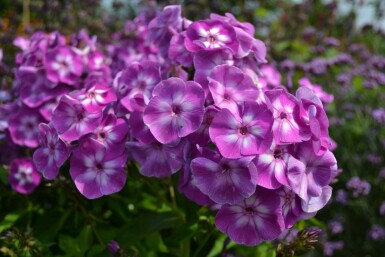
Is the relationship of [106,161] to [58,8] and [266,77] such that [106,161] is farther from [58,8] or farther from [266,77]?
[58,8]

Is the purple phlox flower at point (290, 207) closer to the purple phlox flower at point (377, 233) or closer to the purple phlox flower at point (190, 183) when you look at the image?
the purple phlox flower at point (190, 183)

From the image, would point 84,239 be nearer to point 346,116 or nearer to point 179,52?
point 179,52

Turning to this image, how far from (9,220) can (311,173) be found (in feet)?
3.73

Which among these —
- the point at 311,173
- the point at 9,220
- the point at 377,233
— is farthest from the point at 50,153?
the point at 377,233

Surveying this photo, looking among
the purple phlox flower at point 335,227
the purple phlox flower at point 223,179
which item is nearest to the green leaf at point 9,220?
the purple phlox flower at point 223,179

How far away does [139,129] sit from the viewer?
1479mm

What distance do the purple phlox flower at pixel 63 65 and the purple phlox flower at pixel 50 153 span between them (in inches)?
16.0

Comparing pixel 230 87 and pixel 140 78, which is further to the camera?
pixel 140 78

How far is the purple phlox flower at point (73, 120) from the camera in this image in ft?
4.91

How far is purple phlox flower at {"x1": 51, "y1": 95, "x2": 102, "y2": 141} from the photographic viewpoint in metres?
1.50

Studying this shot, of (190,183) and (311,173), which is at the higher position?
(311,173)

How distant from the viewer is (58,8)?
351cm

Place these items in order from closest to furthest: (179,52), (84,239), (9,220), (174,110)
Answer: (174,110) → (179,52) → (84,239) → (9,220)

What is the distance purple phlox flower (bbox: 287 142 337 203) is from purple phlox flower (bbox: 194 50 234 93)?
337mm
